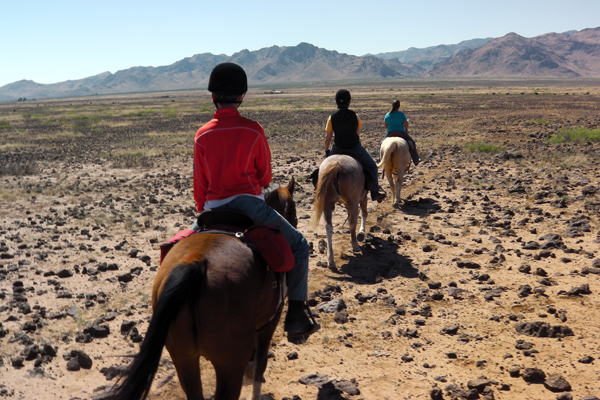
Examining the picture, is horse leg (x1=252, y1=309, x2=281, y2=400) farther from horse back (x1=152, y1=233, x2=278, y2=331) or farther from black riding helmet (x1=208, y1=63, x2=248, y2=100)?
black riding helmet (x1=208, y1=63, x2=248, y2=100)

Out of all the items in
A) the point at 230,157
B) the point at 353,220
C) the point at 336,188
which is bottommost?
the point at 353,220

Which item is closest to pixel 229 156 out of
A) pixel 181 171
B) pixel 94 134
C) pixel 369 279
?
pixel 369 279

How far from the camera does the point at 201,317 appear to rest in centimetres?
280

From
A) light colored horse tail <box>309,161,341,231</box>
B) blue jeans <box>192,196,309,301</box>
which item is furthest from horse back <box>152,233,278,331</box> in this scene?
light colored horse tail <box>309,161,341,231</box>

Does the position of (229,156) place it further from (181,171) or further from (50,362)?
(181,171)

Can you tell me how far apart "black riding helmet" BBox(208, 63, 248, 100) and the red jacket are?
131 mm

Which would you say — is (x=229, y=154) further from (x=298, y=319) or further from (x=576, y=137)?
(x=576, y=137)

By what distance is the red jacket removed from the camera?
3471 millimetres

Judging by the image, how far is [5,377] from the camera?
476cm

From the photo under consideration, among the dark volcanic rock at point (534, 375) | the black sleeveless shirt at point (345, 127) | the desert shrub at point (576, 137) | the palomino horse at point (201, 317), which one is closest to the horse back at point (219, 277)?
the palomino horse at point (201, 317)

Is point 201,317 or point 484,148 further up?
point 201,317

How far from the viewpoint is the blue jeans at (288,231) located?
142 inches

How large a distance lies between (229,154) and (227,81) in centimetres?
57

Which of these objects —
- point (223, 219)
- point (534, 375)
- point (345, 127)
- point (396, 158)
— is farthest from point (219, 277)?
point (396, 158)
